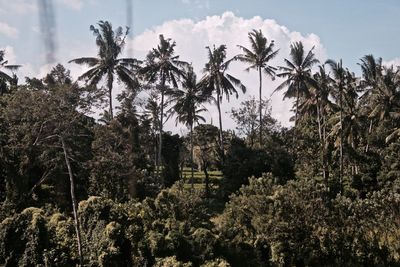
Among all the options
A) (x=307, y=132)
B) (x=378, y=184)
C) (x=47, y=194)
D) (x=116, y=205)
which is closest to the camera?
(x=116, y=205)

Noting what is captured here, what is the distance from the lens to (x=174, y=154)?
3891 cm

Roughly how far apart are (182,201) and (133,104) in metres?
17.7

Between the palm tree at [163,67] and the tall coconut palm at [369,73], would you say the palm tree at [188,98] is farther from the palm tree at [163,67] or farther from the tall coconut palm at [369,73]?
the tall coconut palm at [369,73]

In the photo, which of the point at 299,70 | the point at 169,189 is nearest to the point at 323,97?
the point at 299,70

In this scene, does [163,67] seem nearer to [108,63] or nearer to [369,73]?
[108,63]

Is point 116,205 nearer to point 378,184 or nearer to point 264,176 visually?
point 264,176

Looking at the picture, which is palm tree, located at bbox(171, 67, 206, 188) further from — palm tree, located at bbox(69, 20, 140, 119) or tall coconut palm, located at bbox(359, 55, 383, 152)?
tall coconut palm, located at bbox(359, 55, 383, 152)

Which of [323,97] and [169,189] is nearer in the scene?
[169,189]

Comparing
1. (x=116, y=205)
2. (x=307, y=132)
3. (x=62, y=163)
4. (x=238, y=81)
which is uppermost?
(x=238, y=81)

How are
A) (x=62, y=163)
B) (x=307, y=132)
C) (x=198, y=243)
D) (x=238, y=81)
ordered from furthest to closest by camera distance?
(x=307, y=132) → (x=238, y=81) → (x=62, y=163) → (x=198, y=243)

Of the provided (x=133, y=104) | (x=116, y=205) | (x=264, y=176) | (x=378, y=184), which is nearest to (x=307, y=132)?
(x=378, y=184)

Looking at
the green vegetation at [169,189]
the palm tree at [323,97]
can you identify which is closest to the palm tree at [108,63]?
the green vegetation at [169,189]

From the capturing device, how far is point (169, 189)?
22.7 metres

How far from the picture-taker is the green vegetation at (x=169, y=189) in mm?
18734
